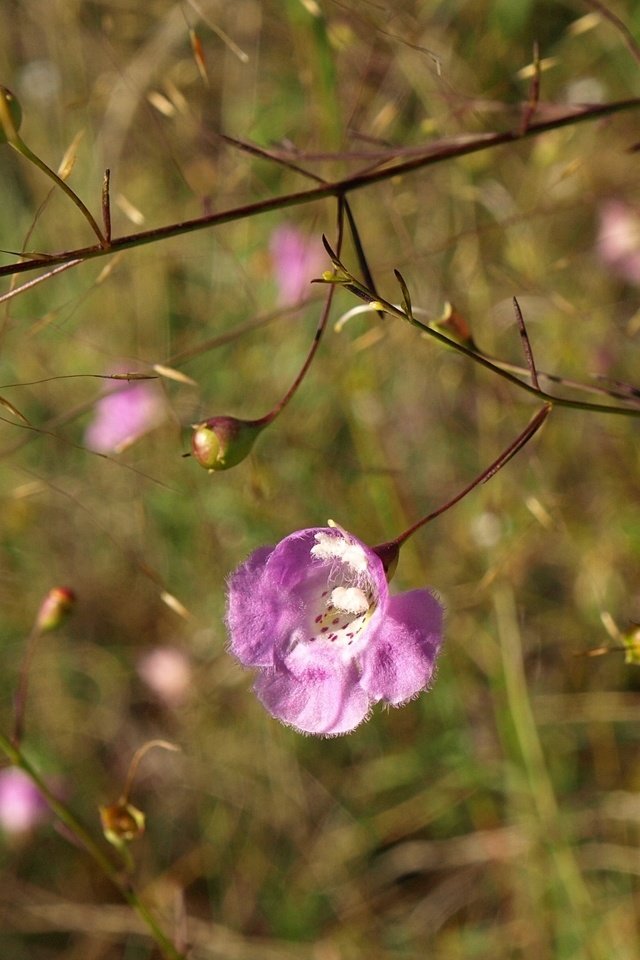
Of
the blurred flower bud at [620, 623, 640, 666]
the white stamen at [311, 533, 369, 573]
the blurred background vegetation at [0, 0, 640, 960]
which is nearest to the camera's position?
the white stamen at [311, 533, 369, 573]

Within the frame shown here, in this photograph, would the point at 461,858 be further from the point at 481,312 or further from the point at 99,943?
the point at 481,312

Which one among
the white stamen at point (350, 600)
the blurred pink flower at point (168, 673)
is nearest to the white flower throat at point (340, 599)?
the white stamen at point (350, 600)

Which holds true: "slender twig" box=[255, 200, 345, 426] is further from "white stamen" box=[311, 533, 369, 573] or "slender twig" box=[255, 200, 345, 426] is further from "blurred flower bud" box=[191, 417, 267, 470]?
"white stamen" box=[311, 533, 369, 573]

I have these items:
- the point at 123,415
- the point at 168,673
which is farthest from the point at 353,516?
the point at 123,415

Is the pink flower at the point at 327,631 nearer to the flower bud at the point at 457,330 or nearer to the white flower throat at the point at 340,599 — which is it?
the white flower throat at the point at 340,599

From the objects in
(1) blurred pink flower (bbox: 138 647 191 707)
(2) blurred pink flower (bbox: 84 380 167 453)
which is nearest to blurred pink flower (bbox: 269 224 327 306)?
(2) blurred pink flower (bbox: 84 380 167 453)

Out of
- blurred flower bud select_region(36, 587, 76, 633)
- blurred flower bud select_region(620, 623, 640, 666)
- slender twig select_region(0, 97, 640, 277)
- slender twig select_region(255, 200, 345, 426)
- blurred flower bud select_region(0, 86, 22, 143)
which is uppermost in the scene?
blurred flower bud select_region(0, 86, 22, 143)

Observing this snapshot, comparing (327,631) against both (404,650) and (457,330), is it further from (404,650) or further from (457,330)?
(457,330)
